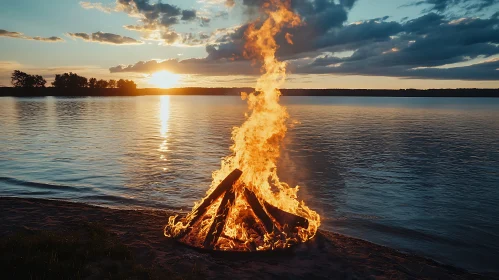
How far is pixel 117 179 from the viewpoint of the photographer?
68.3 ft

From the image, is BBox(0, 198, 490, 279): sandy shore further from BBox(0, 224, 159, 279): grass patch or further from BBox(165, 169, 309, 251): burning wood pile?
BBox(0, 224, 159, 279): grass patch

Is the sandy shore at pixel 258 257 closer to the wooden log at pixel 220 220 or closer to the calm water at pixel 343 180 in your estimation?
the wooden log at pixel 220 220

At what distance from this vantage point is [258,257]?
34.5 feet

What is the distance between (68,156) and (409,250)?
2508cm

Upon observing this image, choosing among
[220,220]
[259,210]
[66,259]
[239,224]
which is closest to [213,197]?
[220,220]

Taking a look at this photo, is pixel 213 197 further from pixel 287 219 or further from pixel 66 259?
pixel 66 259

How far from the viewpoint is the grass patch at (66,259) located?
7719mm

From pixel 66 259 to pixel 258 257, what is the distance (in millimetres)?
5131

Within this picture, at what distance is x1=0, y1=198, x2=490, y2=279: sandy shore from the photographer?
954 centimetres

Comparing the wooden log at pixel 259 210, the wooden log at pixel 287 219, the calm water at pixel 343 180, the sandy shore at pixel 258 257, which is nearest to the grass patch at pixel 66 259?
the sandy shore at pixel 258 257

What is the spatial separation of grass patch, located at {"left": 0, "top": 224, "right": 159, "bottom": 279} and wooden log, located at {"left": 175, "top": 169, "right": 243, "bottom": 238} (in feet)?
7.91

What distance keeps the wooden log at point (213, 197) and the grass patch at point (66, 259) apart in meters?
2.41

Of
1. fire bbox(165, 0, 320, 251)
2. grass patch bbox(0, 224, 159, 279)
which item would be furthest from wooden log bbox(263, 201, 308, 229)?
grass patch bbox(0, 224, 159, 279)

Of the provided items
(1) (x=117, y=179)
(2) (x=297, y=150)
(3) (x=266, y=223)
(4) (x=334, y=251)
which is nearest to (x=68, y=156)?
(1) (x=117, y=179)
